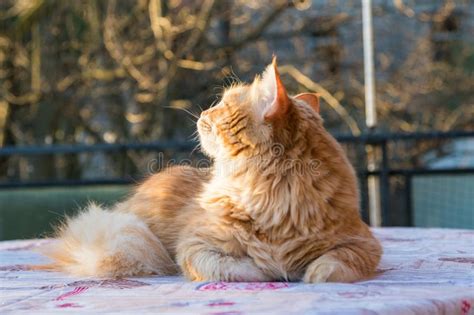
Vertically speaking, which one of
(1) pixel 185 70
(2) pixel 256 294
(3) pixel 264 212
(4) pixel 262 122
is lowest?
(2) pixel 256 294

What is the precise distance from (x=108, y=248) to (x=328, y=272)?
0.53 metres

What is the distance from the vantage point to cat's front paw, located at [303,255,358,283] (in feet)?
4.88

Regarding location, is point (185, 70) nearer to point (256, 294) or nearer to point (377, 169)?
point (377, 169)

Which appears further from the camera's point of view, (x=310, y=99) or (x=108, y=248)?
(x=310, y=99)

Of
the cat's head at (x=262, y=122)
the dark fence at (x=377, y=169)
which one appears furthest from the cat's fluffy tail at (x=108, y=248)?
the dark fence at (x=377, y=169)

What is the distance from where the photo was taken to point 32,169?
20.4 feet

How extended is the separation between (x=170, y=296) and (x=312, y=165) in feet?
1.48

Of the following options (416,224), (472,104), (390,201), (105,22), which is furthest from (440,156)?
(105,22)

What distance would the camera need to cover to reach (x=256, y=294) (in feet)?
4.42

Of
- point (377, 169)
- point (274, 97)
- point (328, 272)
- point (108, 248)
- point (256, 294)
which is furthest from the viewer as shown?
point (377, 169)

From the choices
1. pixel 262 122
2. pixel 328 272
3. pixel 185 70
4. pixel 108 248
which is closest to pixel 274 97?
pixel 262 122

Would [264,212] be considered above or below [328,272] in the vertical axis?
above

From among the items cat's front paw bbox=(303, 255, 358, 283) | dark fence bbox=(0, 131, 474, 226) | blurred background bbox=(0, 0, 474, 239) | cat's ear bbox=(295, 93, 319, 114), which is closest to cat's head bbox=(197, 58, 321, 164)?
cat's ear bbox=(295, 93, 319, 114)

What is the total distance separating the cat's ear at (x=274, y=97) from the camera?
1.56 m
